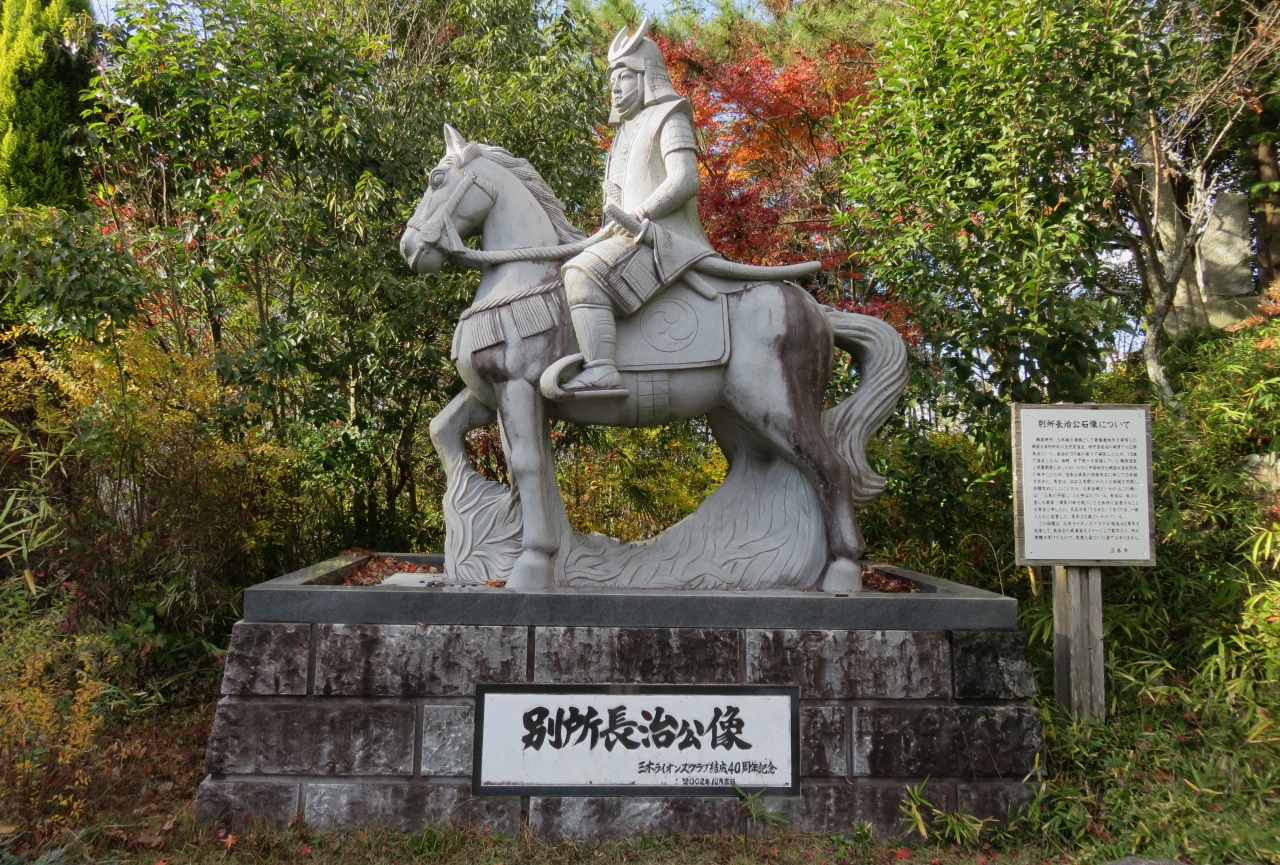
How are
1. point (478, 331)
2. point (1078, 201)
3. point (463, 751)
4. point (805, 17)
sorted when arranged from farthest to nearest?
point (805, 17) → point (1078, 201) → point (478, 331) → point (463, 751)

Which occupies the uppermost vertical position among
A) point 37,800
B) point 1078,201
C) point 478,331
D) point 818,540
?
point 1078,201

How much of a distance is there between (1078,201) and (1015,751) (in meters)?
3.02

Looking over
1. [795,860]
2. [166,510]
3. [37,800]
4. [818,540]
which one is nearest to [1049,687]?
[818,540]

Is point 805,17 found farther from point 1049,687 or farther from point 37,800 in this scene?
point 37,800

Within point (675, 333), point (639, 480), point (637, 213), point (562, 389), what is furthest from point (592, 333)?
point (639, 480)

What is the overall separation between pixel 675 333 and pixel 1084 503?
1875mm

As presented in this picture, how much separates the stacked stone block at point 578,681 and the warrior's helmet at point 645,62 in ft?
7.63

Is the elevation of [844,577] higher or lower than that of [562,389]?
lower

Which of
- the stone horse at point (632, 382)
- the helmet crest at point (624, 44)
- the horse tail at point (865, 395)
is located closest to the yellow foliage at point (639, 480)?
the stone horse at point (632, 382)

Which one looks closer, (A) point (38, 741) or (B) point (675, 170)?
(A) point (38, 741)

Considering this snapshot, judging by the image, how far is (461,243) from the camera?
386cm

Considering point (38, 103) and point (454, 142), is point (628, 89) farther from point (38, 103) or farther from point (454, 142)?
point (38, 103)

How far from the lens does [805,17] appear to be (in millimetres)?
8984

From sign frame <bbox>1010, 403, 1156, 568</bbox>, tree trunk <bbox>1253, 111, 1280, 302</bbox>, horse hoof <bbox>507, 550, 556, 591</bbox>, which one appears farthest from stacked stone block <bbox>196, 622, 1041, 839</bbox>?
tree trunk <bbox>1253, 111, 1280, 302</bbox>
